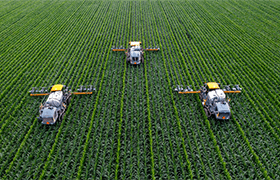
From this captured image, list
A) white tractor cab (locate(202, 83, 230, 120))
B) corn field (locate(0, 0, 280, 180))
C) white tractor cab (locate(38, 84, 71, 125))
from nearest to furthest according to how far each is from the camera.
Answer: corn field (locate(0, 0, 280, 180)), white tractor cab (locate(38, 84, 71, 125)), white tractor cab (locate(202, 83, 230, 120))

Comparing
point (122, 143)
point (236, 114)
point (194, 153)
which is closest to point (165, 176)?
point (194, 153)

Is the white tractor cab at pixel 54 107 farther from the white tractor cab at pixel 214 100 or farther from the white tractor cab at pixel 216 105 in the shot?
the white tractor cab at pixel 216 105

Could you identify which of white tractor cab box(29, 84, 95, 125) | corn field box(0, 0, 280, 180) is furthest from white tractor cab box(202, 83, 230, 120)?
white tractor cab box(29, 84, 95, 125)

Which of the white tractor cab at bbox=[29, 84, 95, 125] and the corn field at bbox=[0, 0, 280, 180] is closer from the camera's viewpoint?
the corn field at bbox=[0, 0, 280, 180]

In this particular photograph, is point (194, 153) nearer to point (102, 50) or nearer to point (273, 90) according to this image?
point (273, 90)

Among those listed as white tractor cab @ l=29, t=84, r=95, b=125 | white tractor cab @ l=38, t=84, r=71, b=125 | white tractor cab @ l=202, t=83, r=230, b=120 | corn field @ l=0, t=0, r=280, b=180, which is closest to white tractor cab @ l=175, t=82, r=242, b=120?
white tractor cab @ l=202, t=83, r=230, b=120

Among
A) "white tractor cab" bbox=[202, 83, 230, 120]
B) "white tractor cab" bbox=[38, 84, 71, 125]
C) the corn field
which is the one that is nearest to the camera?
the corn field

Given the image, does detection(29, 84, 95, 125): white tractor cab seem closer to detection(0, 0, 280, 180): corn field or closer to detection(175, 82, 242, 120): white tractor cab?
detection(0, 0, 280, 180): corn field

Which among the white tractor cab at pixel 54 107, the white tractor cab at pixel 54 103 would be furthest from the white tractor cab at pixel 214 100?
the white tractor cab at pixel 54 107
